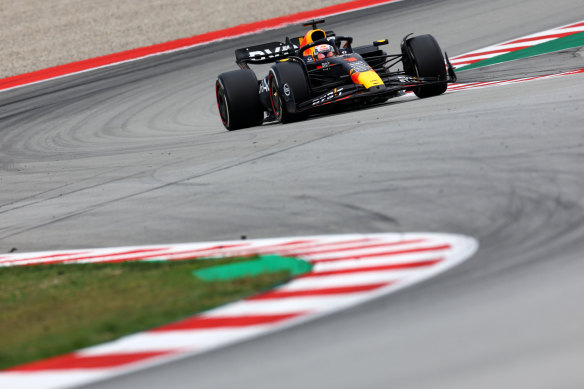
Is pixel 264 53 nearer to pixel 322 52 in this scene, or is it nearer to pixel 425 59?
pixel 322 52

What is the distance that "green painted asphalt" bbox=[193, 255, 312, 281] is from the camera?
17.8 feet

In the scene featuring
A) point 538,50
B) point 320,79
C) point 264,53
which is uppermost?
point 264,53

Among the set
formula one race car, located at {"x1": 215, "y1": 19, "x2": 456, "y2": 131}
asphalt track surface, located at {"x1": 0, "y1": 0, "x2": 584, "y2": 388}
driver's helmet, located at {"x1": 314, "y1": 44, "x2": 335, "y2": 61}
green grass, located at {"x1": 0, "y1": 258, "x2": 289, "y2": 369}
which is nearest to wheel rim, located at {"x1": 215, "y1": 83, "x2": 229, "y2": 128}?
formula one race car, located at {"x1": 215, "y1": 19, "x2": 456, "y2": 131}

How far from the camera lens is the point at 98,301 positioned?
17.8 feet

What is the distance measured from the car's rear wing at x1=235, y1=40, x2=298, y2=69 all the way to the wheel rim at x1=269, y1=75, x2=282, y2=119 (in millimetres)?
1185

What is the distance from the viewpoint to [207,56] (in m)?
23.4

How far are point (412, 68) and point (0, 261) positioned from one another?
7.04 metres

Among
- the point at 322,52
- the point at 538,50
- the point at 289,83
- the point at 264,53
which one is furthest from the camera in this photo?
the point at 538,50

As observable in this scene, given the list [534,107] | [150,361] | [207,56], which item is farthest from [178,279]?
[207,56]

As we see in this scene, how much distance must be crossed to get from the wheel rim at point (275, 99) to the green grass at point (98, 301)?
20.9ft

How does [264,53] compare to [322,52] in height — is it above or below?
above

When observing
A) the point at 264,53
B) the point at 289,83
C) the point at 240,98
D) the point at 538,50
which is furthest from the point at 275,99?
the point at 538,50

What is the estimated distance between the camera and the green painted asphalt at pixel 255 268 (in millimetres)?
5430

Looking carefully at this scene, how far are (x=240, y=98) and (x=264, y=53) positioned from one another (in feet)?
3.12
